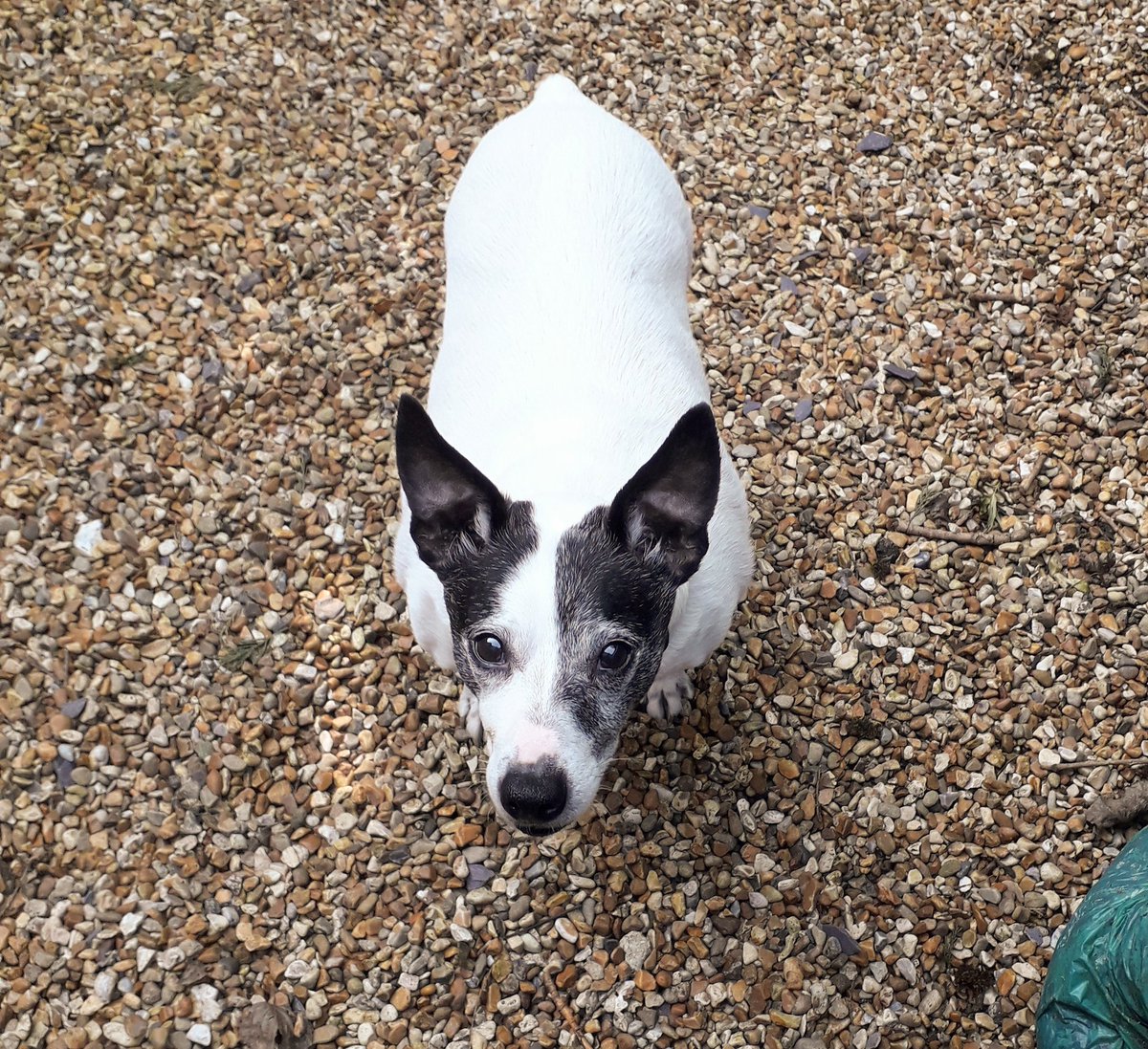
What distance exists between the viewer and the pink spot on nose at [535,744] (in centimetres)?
298

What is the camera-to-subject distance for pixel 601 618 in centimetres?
310

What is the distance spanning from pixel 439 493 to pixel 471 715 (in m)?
1.57

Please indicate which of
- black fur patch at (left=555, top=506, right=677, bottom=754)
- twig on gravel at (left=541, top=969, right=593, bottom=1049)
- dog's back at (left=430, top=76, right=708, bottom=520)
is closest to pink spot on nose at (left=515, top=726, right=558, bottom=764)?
black fur patch at (left=555, top=506, right=677, bottom=754)

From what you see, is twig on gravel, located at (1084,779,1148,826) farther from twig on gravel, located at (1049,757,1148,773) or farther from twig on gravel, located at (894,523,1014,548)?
twig on gravel, located at (894,523,1014,548)

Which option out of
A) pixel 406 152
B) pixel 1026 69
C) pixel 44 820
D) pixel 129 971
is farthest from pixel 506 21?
pixel 129 971

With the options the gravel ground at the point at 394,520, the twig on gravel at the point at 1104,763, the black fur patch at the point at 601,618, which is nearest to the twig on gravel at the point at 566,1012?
the gravel ground at the point at 394,520

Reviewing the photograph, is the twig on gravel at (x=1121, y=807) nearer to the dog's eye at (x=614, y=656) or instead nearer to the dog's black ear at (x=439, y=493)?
the dog's eye at (x=614, y=656)

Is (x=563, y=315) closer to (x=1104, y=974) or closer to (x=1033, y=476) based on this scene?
(x=1033, y=476)

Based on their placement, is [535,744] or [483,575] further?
[483,575]

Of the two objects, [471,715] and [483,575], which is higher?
[483,575]

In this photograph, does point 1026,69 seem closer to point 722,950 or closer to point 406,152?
point 406,152

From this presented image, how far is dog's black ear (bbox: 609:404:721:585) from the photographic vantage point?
298 cm

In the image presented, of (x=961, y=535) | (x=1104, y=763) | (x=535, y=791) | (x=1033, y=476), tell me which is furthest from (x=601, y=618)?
(x=1033, y=476)

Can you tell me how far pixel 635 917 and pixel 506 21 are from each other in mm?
5638
